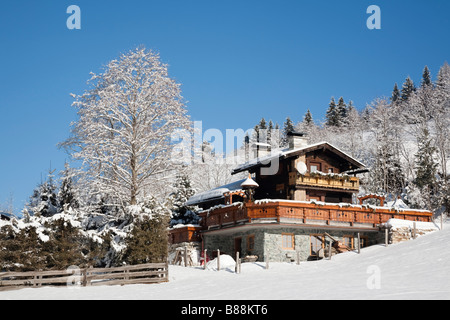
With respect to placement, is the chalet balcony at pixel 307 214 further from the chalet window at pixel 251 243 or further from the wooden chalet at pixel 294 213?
the chalet window at pixel 251 243

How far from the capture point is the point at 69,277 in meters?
25.5

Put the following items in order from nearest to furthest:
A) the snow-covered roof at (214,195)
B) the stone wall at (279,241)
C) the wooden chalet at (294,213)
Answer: the stone wall at (279,241) → the wooden chalet at (294,213) → the snow-covered roof at (214,195)

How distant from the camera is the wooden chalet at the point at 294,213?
108 feet

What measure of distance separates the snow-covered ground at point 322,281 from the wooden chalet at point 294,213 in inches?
76.2

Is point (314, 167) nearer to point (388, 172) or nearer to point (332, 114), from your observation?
point (388, 172)

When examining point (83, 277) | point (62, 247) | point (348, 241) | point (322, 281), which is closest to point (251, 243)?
point (348, 241)

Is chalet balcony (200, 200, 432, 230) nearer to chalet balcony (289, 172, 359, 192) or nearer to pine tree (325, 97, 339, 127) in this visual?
chalet balcony (289, 172, 359, 192)

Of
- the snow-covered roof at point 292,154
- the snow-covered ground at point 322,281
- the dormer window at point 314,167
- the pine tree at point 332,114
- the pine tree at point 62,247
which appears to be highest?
the pine tree at point 332,114

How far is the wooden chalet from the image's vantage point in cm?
3278

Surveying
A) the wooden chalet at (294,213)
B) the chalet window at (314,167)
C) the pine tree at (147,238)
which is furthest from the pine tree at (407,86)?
the pine tree at (147,238)

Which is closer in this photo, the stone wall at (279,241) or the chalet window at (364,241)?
the stone wall at (279,241)

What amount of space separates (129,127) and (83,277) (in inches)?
391

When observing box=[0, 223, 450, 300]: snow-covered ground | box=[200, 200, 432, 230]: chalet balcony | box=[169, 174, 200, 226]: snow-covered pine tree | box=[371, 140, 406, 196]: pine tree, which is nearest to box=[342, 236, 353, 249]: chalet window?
box=[200, 200, 432, 230]: chalet balcony
